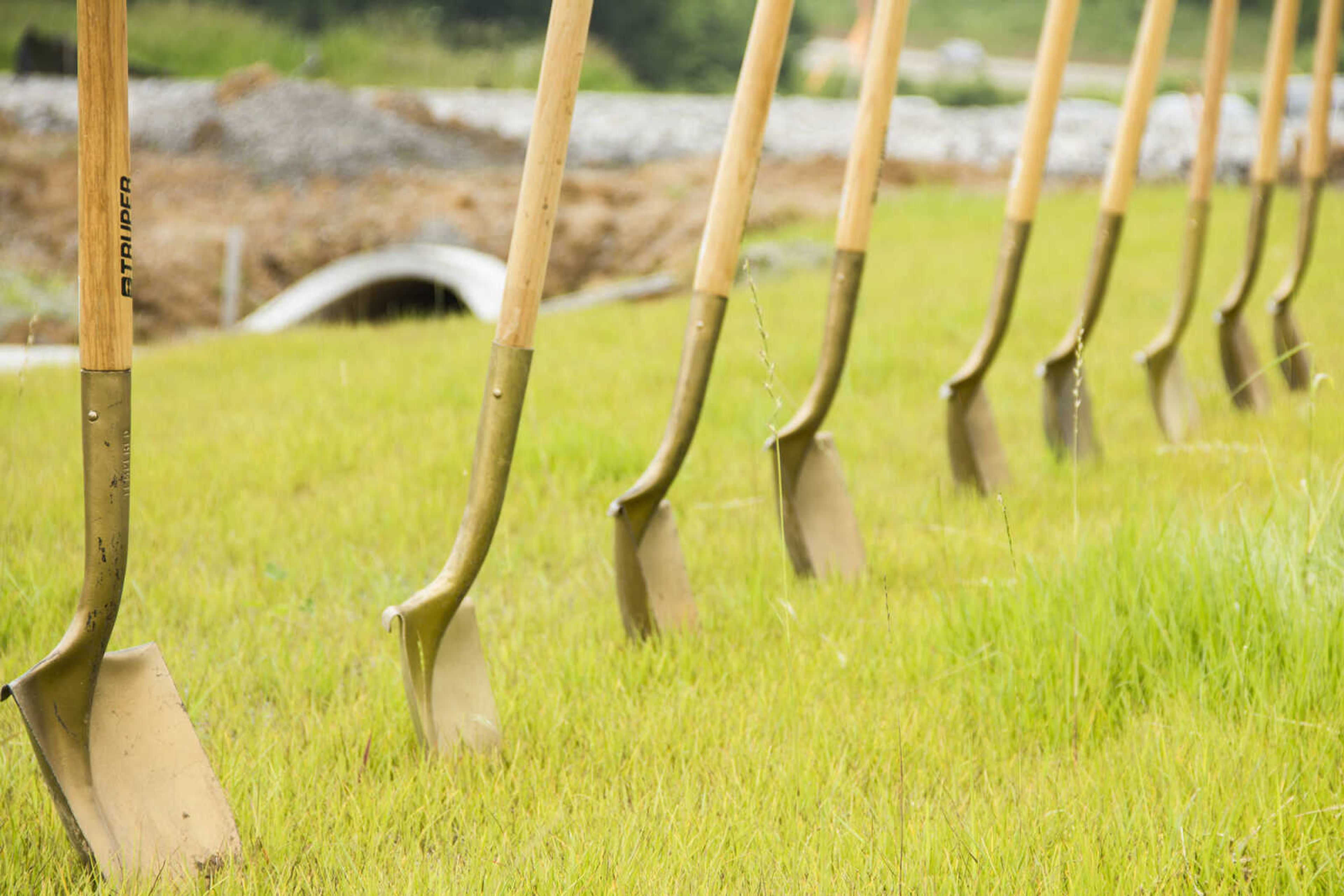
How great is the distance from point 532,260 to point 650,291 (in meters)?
4.55

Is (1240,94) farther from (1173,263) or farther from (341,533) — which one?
(341,533)

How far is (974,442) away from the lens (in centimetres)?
252

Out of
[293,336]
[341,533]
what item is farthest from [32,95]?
[341,533]

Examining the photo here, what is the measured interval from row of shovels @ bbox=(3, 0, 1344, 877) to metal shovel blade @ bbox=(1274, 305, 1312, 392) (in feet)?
5.59

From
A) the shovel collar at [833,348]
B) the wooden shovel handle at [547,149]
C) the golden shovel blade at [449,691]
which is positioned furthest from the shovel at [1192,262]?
the golden shovel blade at [449,691]

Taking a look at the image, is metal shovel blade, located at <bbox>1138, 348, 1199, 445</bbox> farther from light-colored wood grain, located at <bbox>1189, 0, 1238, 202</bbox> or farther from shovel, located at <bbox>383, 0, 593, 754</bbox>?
shovel, located at <bbox>383, 0, 593, 754</bbox>

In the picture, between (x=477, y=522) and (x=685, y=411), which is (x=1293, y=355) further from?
(x=477, y=522)

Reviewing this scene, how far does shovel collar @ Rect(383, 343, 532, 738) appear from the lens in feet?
4.55

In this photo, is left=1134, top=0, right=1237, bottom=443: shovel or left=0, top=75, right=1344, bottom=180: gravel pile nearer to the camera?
left=1134, top=0, right=1237, bottom=443: shovel

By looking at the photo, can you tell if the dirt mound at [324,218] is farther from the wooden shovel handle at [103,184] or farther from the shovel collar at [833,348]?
the wooden shovel handle at [103,184]

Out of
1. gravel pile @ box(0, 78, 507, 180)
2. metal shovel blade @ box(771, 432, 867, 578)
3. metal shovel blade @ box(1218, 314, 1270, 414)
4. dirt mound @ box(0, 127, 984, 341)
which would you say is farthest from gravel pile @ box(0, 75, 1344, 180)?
metal shovel blade @ box(771, 432, 867, 578)

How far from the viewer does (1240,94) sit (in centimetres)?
1488

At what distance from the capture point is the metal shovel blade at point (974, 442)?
2.47 meters

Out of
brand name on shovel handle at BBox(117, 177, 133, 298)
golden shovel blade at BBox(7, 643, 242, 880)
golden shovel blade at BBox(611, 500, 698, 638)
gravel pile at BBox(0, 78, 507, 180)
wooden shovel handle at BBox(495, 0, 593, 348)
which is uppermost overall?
gravel pile at BBox(0, 78, 507, 180)
